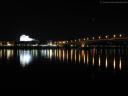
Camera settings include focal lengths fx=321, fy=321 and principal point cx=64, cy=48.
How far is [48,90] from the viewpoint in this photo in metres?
10.1

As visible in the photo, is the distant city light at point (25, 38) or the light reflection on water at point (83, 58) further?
the distant city light at point (25, 38)

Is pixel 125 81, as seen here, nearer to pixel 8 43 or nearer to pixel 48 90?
pixel 48 90

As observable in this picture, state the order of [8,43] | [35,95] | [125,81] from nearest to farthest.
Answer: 1. [35,95]
2. [125,81]
3. [8,43]

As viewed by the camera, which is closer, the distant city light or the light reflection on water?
the light reflection on water

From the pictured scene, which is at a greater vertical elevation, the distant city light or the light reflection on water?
the distant city light

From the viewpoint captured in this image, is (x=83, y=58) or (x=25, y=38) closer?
(x=83, y=58)

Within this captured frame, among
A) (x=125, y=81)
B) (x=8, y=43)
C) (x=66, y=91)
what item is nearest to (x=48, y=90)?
(x=66, y=91)

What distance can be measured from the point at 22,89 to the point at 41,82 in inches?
65.0

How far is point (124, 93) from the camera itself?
951 centimetres

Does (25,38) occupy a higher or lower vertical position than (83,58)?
higher

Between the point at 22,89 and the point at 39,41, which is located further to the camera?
the point at 39,41

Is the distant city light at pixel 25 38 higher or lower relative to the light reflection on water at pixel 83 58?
higher

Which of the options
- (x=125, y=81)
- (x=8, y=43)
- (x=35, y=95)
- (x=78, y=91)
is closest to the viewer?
(x=35, y=95)

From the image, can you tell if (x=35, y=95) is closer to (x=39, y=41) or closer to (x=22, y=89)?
(x=22, y=89)
